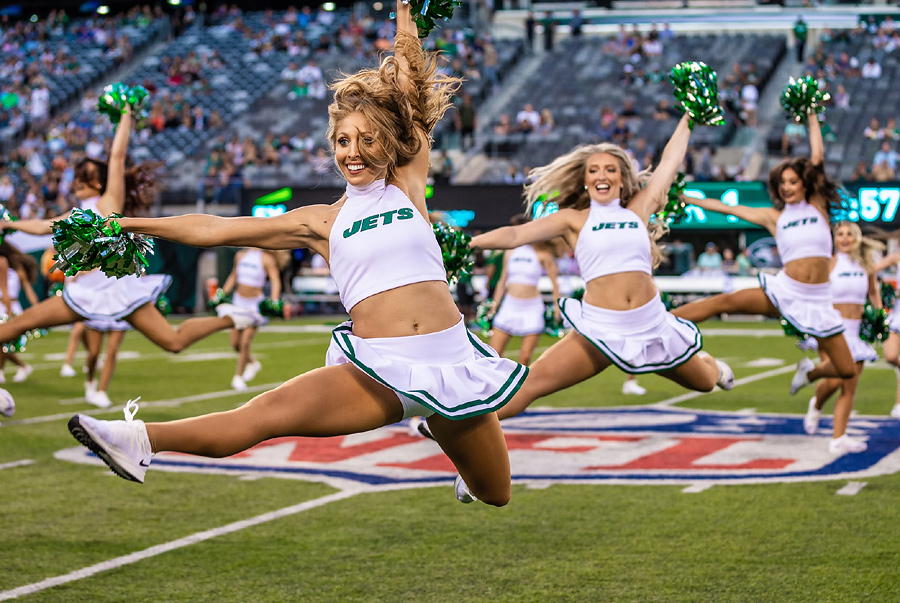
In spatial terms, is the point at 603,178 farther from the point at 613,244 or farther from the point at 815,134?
the point at 815,134

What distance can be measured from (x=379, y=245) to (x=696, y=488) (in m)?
3.15

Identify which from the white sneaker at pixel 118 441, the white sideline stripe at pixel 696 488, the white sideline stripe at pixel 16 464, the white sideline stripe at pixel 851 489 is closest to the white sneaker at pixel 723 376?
the white sideline stripe at pixel 696 488

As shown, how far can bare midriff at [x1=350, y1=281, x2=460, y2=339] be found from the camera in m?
3.33

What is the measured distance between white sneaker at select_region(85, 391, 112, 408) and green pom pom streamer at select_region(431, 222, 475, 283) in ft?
18.2

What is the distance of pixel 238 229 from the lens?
11.0 ft

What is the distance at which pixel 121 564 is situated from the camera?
440cm

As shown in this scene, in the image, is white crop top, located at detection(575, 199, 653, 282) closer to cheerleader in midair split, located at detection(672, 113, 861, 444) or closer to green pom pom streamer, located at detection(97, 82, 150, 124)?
cheerleader in midair split, located at detection(672, 113, 861, 444)

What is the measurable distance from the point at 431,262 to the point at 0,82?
103 ft

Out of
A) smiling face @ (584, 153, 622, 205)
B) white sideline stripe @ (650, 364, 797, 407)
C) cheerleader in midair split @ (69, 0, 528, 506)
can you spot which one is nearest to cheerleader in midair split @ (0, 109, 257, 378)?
smiling face @ (584, 153, 622, 205)

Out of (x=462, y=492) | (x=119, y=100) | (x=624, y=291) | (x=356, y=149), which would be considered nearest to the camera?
(x=356, y=149)

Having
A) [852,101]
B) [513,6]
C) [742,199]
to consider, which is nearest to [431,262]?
[742,199]

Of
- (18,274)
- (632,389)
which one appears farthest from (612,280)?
(18,274)

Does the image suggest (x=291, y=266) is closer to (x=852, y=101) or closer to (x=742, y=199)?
(x=742, y=199)

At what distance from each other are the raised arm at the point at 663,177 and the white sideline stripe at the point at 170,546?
81.3 inches
